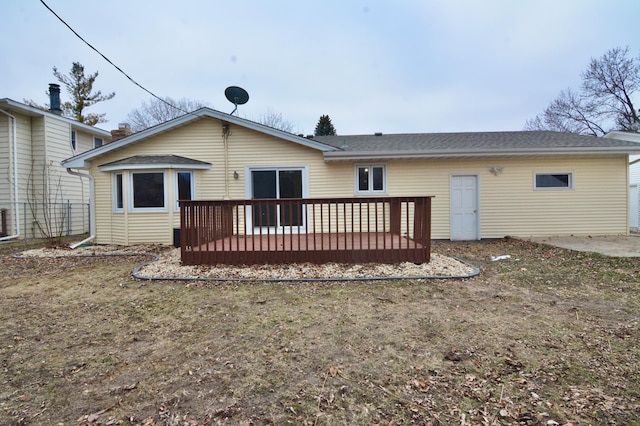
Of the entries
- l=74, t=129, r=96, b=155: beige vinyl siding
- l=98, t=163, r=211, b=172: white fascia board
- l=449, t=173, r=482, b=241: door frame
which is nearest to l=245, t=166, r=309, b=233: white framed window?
l=98, t=163, r=211, b=172: white fascia board

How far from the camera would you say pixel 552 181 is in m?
9.48

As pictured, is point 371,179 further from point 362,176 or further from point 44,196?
point 44,196

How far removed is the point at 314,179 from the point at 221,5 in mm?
5857

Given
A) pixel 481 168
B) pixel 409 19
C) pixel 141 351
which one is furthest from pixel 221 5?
pixel 141 351

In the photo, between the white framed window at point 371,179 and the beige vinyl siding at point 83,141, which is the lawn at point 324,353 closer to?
the white framed window at point 371,179

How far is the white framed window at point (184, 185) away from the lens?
28.4 ft

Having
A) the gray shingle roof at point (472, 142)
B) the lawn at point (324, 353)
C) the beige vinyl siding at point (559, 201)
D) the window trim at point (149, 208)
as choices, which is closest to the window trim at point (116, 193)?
the window trim at point (149, 208)

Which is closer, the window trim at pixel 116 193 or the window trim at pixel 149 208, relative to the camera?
the window trim at pixel 149 208

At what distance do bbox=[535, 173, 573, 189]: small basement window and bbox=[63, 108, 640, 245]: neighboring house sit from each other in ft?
0.10

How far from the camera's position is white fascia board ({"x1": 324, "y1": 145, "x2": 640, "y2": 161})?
8.76 metres

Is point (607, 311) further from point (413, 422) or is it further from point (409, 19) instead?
point (409, 19)

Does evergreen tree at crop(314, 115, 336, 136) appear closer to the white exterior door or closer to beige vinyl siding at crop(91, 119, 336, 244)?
beige vinyl siding at crop(91, 119, 336, 244)

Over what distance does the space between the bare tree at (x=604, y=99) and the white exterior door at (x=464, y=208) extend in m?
22.6

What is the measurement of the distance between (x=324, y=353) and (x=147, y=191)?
7.87m
